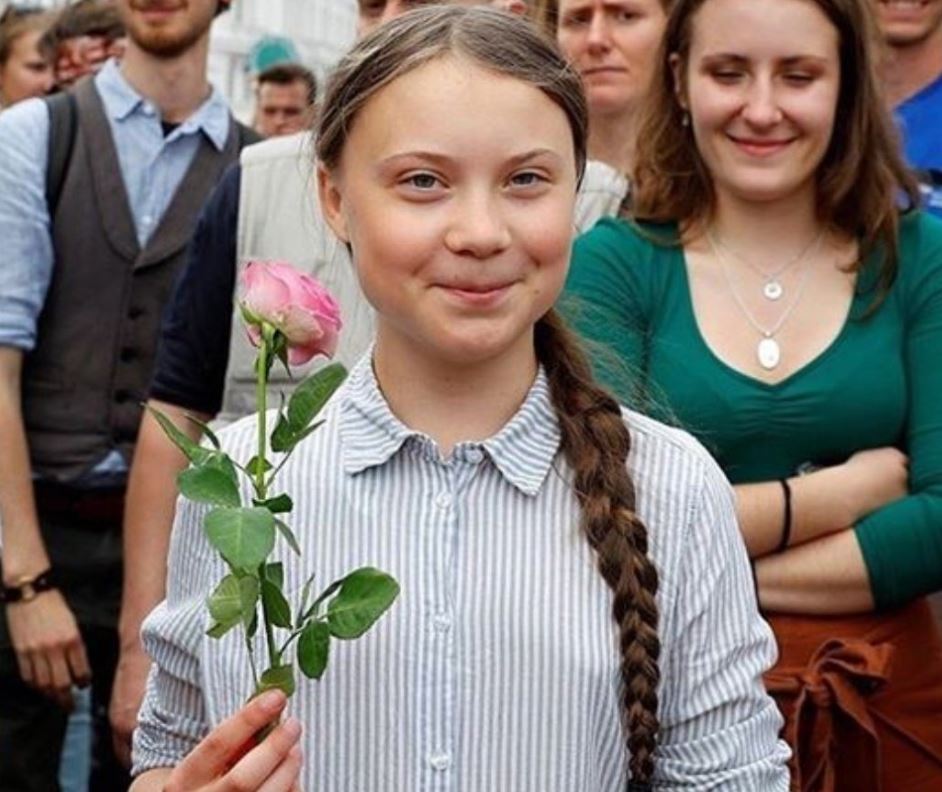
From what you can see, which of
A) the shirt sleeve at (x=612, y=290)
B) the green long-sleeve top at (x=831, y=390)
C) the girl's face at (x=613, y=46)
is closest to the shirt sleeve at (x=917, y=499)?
the green long-sleeve top at (x=831, y=390)

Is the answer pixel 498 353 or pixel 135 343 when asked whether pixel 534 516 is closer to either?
pixel 498 353

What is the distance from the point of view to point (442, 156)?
2.17 metres

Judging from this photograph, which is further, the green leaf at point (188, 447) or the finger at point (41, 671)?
the finger at point (41, 671)

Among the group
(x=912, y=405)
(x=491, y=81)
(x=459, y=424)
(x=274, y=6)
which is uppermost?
(x=491, y=81)

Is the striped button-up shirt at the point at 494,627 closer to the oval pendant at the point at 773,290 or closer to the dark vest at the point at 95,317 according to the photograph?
the oval pendant at the point at 773,290

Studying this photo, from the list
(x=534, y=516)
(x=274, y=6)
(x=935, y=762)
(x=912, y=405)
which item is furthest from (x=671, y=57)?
(x=274, y=6)

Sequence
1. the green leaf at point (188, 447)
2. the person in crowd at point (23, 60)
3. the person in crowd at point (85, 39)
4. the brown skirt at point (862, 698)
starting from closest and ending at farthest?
1. the green leaf at point (188, 447)
2. the brown skirt at point (862, 698)
3. the person in crowd at point (85, 39)
4. the person in crowd at point (23, 60)

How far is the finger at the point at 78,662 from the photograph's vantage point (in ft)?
14.7

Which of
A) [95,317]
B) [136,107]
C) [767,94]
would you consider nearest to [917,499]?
[767,94]

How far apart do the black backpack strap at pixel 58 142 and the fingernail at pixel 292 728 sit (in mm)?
2564

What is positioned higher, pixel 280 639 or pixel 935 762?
pixel 280 639

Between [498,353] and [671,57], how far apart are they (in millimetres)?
1341

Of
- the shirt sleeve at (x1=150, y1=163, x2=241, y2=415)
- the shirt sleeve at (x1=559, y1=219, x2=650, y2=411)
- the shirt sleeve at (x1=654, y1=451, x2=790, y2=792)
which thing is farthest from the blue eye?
the shirt sleeve at (x1=150, y1=163, x2=241, y2=415)

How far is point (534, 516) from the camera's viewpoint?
2260 millimetres
